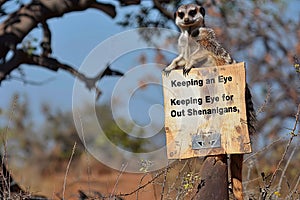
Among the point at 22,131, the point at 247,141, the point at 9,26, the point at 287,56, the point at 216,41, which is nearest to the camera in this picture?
the point at 247,141

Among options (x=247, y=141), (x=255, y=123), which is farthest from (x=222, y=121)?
(x=255, y=123)

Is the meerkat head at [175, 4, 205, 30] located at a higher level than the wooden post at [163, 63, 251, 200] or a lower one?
higher

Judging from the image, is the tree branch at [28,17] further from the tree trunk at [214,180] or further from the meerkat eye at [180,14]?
the tree trunk at [214,180]

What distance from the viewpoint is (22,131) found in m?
14.0

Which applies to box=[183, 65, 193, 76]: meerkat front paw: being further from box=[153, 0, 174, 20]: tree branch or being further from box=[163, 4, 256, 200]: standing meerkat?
box=[153, 0, 174, 20]: tree branch

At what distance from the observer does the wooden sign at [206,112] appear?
8.44ft

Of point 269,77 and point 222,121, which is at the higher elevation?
point 269,77

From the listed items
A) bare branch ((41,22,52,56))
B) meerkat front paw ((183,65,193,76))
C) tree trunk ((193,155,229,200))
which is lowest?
tree trunk ((193,155,229,200))

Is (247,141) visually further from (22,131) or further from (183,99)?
(22,131)

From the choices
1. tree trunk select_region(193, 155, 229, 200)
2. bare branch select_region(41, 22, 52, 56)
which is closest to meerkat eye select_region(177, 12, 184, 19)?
tree trunk select_region(193, 155, 229, 200)

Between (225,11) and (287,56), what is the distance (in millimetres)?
3012

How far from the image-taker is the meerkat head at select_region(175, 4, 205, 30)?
2889 millimetres

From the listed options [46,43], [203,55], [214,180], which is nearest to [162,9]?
[46,43]

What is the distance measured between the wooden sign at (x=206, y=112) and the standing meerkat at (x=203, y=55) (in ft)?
0.29
